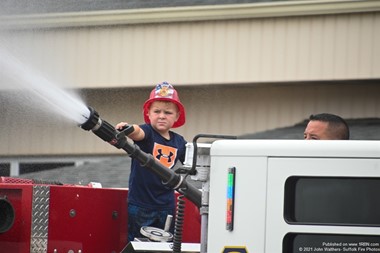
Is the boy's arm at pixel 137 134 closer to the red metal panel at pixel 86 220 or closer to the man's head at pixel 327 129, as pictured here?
the red metal panel at pixel 86 220

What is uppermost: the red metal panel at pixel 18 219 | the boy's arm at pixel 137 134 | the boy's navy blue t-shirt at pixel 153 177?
the boy's arm at pixel 137 134

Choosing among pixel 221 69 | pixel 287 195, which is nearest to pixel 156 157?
pixel 287 195

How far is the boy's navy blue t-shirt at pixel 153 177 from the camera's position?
6.12m

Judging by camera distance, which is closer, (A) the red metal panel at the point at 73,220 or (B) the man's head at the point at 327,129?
(A) the red metal panel at the point at 73,220

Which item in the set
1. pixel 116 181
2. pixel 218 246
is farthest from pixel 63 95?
pixel 116 181

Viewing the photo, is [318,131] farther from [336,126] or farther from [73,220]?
[73,220]

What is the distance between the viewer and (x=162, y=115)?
20.8 feet

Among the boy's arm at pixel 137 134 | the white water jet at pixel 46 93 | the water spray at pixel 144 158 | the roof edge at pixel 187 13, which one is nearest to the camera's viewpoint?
the water spray at pixel 144 158

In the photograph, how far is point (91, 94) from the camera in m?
13.3

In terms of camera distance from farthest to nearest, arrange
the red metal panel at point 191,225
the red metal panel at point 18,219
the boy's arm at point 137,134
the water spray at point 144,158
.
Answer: the red metal panel at point 191,225 → the boy's arm at point 137,134 → the red metal panel at point 18,219 → the water spray at point 144,158

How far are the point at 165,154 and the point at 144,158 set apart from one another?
3.58 ft

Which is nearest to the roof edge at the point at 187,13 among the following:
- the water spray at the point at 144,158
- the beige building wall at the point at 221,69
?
the beige building wall at the point at 221,69

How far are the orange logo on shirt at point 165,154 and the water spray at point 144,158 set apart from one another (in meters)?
0.93

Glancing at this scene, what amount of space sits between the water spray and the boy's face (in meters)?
0.97
